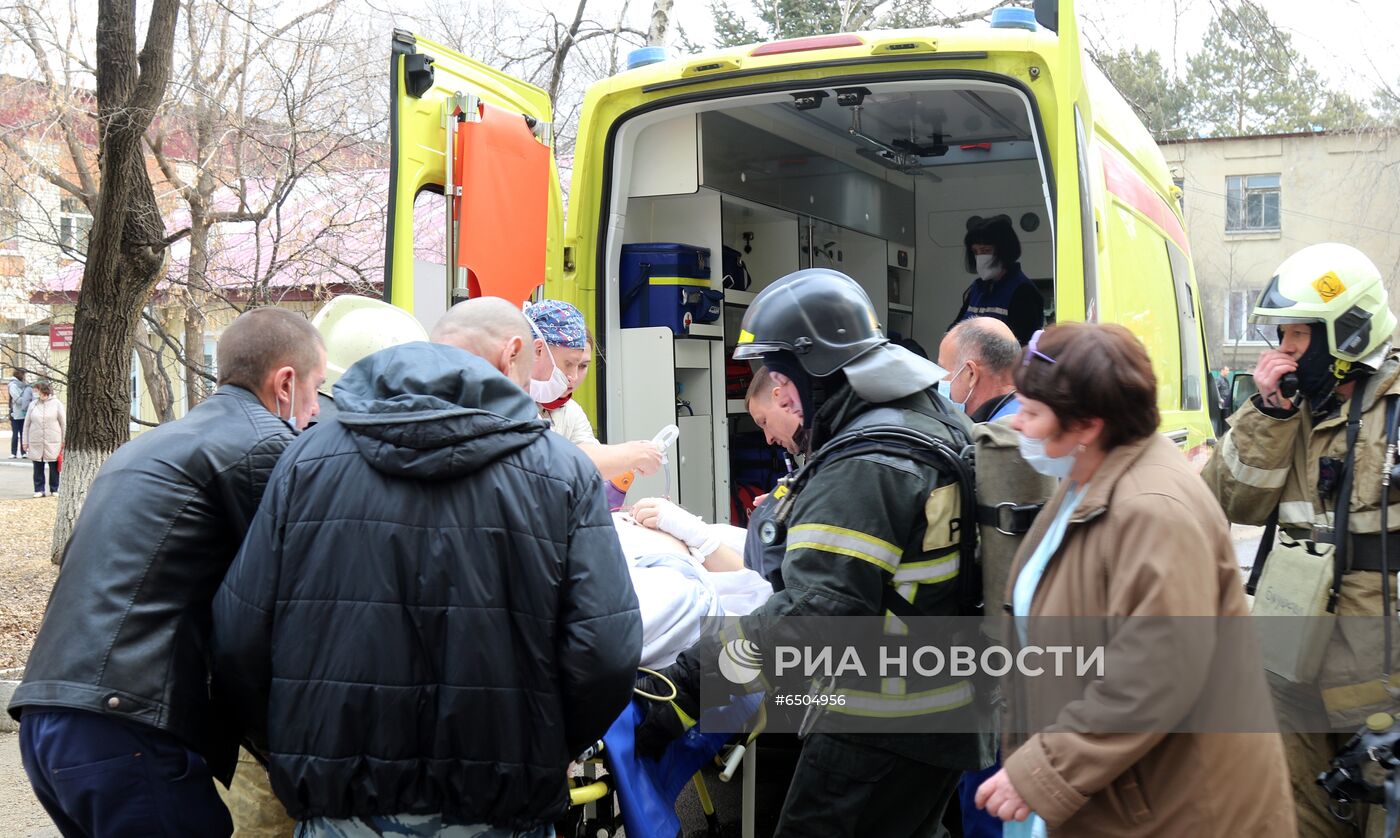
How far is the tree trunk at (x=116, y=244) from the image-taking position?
7.71m

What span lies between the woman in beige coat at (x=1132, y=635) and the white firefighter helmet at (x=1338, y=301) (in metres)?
1.19

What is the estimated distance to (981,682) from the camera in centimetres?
264

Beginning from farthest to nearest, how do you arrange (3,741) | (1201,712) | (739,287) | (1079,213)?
1. (739,287)
2. (3,741)
3. (1079,213)
4. (1201,712)

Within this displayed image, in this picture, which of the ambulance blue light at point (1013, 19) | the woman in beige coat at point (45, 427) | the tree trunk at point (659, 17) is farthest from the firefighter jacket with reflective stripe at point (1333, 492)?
the woman in beige coat at point (45, 427)

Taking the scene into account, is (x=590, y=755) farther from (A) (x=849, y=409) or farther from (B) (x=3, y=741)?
(B) (x=3, y=741)

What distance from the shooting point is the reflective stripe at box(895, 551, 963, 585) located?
2.45 m

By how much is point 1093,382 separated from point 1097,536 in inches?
10.7

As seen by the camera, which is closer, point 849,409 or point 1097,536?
point 1097,536

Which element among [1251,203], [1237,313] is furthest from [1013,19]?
[1251,203]

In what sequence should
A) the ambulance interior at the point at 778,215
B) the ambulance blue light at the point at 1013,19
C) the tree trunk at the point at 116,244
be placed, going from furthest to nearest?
the tree trunk at the point at 116,244, the ambulance interior at the point at 778,215, the ambulance blue light at the point at 1013,19

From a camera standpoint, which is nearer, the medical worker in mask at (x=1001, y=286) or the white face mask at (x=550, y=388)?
the white face mask at (x=550, y=388)

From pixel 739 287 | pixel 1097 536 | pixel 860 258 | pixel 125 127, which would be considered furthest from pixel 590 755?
pixel 125 127

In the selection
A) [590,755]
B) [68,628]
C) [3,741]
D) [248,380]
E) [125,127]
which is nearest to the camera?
[68,628]

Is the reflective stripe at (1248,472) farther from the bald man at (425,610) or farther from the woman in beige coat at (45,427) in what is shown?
the woman in beige coat at (45,427)
